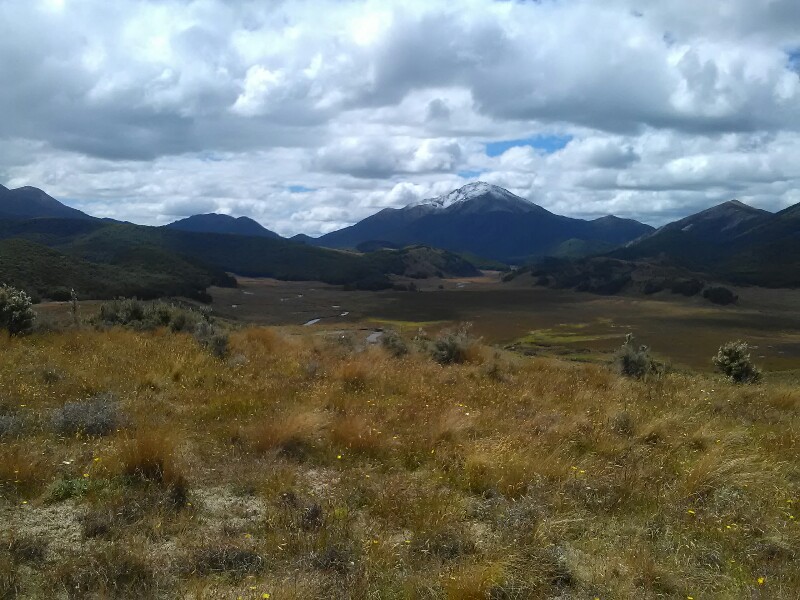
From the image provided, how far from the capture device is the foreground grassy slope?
14.5 ft

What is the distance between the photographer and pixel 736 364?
1794 centimetres

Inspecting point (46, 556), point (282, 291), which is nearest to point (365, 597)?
point (46, 556)

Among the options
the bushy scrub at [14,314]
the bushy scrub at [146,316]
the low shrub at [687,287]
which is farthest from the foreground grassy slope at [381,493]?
the low shrub at [687,287]

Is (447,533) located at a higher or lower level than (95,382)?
lower

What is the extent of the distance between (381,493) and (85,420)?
3.96m

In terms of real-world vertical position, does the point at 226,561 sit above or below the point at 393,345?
below

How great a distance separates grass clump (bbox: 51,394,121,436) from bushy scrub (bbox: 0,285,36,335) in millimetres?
8075

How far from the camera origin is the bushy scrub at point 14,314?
1404 cm

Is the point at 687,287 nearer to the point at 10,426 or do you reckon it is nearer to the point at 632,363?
the point at 632,363

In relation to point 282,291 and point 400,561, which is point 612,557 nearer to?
point 400,561

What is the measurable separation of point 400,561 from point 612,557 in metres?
1.75

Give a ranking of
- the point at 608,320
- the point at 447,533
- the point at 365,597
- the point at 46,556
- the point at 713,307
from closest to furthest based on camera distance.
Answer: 1. the point at 365,597
2. the point at 46,556
3. the point at 447,533
4. the point at 608,320
5. the point at 713,307

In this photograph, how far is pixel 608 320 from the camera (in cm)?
10931

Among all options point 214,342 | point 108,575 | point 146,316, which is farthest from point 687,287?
point 108,575
